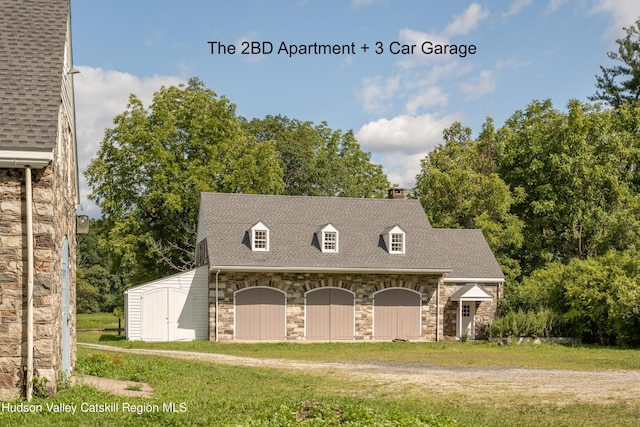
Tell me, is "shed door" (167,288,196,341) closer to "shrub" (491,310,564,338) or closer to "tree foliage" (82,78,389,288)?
"tree foliage" (82,78,389,288)

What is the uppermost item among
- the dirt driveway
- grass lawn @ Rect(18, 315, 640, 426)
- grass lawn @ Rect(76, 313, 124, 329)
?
grass lawn @ Rect(18, 315, 640, 426)

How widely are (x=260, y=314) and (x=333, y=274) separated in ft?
11.3

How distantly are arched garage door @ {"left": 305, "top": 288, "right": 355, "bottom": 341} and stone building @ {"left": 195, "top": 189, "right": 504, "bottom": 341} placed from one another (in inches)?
1.6

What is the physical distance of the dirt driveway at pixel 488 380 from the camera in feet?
50.0

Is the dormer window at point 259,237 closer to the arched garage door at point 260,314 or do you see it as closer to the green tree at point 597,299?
the arched garage door at point 260,314

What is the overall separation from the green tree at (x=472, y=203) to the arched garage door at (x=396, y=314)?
9.69 metres

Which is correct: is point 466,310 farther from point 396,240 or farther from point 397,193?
point 397,193

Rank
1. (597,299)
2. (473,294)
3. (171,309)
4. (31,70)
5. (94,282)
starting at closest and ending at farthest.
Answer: (31,70), (597,299), (171,309), (473,294), (94,282)

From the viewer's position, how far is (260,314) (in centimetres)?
3177

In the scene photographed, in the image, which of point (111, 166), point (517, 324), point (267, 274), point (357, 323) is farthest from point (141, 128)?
point (517, 324)

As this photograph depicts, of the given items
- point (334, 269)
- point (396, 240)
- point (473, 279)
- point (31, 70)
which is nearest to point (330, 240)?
point (334, 269)

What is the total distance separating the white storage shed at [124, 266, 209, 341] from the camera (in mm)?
31719

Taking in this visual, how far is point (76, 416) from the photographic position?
35.2 ft

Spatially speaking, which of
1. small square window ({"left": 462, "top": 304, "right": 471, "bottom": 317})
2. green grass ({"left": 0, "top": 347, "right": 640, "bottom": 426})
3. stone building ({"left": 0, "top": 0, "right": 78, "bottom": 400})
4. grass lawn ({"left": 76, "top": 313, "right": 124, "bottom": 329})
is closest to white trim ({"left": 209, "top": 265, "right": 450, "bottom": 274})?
small square window ({"left": 462, "top": 304, "right": 471, "bottom": 317})
